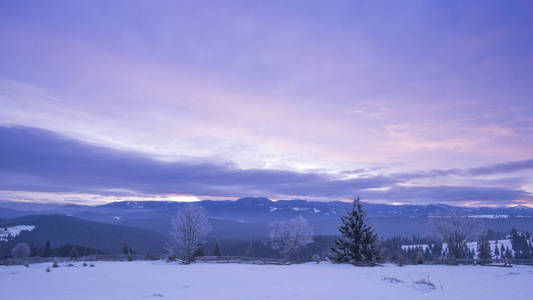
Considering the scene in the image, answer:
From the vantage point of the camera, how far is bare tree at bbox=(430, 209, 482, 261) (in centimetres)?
4269

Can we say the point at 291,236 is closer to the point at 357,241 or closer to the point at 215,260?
the point at 357,241

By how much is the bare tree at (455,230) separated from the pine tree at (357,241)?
16.8 metres

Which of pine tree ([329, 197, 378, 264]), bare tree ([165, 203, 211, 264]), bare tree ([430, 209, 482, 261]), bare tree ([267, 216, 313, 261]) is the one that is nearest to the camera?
pine tree ([329, 197, 378, 264])

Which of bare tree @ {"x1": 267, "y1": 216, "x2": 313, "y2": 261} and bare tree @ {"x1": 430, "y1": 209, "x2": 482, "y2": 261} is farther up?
bare tree @ {"x1": 430, "y1": 209, "x2": 482, "y2": 261}

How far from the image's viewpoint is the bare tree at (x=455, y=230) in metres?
42.7

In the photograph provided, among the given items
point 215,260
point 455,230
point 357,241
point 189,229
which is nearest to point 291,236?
point 189,229

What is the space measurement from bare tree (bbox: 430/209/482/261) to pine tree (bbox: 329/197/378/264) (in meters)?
16.8

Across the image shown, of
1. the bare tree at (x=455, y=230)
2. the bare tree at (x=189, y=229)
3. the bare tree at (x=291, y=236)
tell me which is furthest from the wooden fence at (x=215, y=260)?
the bare tree at (x=291, y=236)

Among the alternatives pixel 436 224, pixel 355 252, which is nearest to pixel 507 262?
pixel 355 252

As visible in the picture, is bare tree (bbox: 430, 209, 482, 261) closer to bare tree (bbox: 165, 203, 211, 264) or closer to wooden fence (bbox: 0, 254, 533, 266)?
wooden fence (bbox: 0, 254, 533, 266)

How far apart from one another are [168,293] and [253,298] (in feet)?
14.6

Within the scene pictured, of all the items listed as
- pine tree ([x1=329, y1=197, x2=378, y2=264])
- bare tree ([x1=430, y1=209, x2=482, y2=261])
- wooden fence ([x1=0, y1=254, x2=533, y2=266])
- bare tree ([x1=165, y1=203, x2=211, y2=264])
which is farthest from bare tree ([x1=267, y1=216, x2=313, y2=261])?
bare tree ([x1=430, y1=209, x2=482, y2=261])

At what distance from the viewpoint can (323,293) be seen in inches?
503

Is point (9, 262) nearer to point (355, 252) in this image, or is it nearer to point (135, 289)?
point (135, 289)
